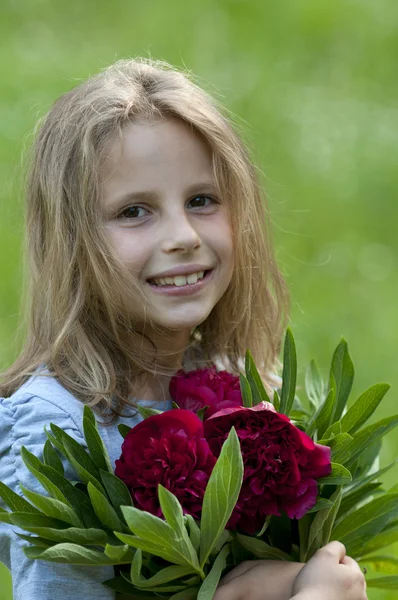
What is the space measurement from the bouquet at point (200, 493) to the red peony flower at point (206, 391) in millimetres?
48

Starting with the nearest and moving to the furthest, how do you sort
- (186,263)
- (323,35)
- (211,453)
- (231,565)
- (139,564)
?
(139,564) → (211,453) → (231,565) → (186,263) → (323,35)

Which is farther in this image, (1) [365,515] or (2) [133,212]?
(2) [133,212]

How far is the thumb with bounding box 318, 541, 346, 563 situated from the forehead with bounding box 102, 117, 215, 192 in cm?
78

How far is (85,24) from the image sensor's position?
19.3ft

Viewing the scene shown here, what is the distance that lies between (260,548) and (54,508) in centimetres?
40

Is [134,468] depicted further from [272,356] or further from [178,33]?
[178,33]

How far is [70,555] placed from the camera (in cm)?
175

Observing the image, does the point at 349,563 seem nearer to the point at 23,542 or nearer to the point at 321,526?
the point at 321,526

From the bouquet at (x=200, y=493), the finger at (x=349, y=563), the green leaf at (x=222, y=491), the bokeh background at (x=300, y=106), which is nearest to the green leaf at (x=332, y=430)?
the bouquet at (x=200, y=493)

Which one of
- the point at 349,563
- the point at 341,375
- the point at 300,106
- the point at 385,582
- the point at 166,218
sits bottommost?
the point at 385,582

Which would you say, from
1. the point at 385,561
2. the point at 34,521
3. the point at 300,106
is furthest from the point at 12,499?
the point at 300,106

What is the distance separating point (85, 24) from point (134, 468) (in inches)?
Answer: 174

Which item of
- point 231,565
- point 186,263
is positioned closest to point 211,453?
point 231,565

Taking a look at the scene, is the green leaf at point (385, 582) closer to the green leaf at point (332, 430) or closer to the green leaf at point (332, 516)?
the green leaf at point (332, 516)
